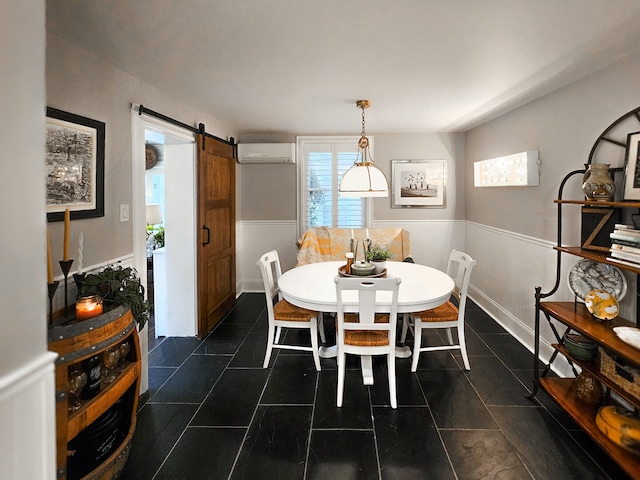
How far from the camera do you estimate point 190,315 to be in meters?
3.69

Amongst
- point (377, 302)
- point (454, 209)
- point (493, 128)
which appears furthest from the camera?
point (454, 209)

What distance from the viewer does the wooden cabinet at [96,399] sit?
1488mm

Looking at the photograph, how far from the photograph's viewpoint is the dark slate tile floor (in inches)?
74.6

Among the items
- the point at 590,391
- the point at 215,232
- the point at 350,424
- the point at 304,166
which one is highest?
the point at 304,166

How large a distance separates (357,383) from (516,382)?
3.80 feet

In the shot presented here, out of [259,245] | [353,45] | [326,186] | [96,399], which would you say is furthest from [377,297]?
[259,245]

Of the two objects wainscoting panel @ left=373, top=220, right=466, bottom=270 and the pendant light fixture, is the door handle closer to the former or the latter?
the pendant light fixture

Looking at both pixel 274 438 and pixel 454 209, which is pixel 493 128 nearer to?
pixel 454 209

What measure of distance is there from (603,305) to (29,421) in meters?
2.60

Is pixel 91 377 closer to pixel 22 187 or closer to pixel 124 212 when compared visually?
pixel 22 187

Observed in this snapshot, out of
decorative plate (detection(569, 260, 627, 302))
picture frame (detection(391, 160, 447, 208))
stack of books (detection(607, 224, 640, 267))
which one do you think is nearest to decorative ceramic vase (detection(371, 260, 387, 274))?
decorative plate (detection(569, 260, 627, 302))

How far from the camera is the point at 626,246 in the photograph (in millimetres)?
1938

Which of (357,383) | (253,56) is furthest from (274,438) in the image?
(253,56)

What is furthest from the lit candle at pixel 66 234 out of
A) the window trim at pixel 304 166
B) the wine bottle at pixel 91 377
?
the window trim at pixel 304 166
